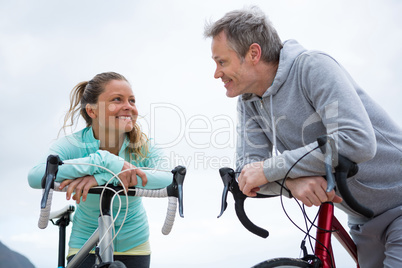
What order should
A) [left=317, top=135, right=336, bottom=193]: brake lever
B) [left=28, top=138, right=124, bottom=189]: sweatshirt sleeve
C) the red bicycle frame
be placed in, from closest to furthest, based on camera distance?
[left=317, top=135, right=336, bottom=193]: brake lever, the red bicycle frame, [left=28, top=138, right=124, bottom=189]: sweatshirt sleeve

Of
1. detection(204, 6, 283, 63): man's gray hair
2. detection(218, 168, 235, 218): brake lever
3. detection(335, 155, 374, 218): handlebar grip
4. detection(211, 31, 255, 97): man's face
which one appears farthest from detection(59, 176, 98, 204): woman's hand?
detection(335, 155, 374, 218): handlebar grip

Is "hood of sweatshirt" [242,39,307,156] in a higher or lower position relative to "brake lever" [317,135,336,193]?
higher

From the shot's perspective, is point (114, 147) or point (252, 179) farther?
point (114, 147)

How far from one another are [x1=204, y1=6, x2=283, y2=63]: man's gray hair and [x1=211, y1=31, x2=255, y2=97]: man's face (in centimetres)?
2

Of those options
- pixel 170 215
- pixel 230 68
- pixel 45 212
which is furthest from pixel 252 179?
pixel 45 212

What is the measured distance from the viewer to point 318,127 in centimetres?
132

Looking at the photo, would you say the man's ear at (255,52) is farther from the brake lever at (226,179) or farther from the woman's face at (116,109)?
the woman's face at (116,109)

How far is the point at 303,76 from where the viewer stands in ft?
4.22

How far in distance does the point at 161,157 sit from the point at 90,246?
0.51 meters

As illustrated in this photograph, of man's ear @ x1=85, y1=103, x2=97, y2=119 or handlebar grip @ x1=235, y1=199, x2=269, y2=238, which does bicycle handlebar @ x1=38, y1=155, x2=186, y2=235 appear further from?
man's ear @ x1=85, y1=103, x2=97, y2=119

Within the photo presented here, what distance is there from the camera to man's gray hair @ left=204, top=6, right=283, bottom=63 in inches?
57.2

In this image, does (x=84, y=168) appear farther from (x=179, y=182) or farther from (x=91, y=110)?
(x=91, y=110)

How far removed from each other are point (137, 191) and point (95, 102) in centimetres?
74

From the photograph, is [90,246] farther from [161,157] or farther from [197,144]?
[197,144]
